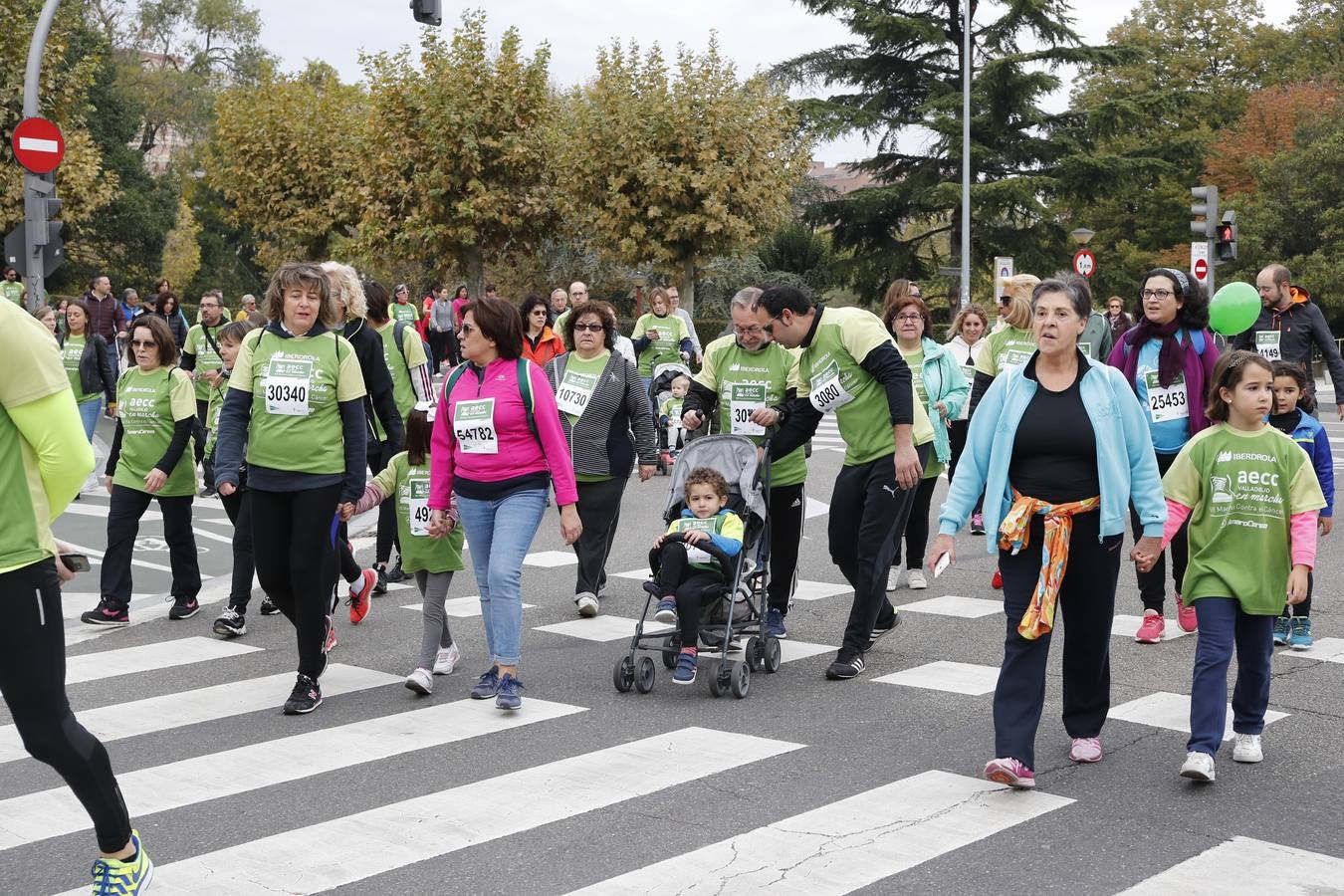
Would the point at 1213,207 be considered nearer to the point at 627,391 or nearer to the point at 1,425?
the point at 627,391

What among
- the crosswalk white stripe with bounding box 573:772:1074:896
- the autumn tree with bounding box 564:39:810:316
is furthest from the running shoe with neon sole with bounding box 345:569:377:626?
the autumn tree with bounding box 564:39:810:316

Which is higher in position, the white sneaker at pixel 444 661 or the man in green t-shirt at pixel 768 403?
the man in green t-shirt at pixel 768 403

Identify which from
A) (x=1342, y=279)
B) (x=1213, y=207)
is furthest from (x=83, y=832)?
(x=1342, y=279)

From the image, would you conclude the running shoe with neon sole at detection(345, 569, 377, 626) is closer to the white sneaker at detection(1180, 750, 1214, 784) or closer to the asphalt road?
the asphalt road

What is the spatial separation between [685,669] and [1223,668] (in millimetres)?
2504

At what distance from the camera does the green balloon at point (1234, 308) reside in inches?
385

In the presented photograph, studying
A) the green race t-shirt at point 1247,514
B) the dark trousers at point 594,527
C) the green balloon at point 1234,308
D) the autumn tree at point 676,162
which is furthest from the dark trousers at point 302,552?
the autumn tree at point 676,162

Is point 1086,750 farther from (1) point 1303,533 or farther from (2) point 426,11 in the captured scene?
(2) point 426,11

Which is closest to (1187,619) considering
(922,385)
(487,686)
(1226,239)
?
(922,385)

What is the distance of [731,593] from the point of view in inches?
288

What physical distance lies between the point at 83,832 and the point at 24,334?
1942 mm

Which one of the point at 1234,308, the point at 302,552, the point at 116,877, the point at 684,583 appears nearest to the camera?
the point at 116,877

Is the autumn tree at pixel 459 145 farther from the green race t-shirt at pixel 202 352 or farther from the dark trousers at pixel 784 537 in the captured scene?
the dark trousers at pixel 784 537

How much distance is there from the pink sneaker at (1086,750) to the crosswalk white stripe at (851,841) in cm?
46
